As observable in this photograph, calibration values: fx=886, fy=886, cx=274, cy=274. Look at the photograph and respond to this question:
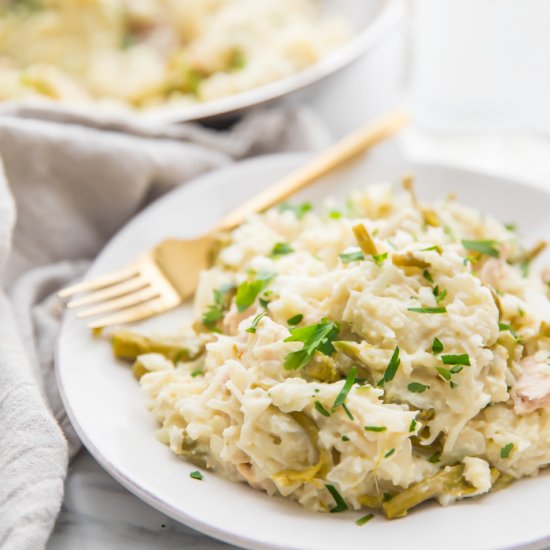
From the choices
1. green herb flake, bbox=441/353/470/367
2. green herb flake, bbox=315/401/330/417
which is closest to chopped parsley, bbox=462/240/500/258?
green herb flake, bbox=441/353/470/367

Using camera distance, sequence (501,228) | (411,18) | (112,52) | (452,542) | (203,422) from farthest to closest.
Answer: (411,18) → (112,52) → (501,228) → (203,422) → (452,542)

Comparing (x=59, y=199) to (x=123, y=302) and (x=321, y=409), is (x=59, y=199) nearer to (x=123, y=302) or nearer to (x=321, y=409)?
(x=123, y=302)

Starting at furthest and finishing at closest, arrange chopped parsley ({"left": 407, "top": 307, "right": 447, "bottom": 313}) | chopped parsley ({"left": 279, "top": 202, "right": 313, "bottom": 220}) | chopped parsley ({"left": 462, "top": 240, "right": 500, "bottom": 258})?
chopped parsley ({"left": 279, "top": 202, "right": 313, "bottom": 220})
chopped parsley ({"left": 462, "top": 240, "right": 500, "bottom": 258})
chopped parsley ({"left": 407, "top": 307, "right": 447, "bottom": 313})

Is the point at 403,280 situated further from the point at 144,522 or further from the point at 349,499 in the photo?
the point at 144,522

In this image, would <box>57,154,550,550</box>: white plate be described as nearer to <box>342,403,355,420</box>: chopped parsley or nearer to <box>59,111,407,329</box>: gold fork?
<box>59,111,407,329</box>: gold fork

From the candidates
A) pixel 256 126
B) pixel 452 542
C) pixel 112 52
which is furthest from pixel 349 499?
pixel 112 52

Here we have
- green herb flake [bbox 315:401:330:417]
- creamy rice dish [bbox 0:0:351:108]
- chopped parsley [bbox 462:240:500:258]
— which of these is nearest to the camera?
green herb flake [bbox 315:401:330:417]
